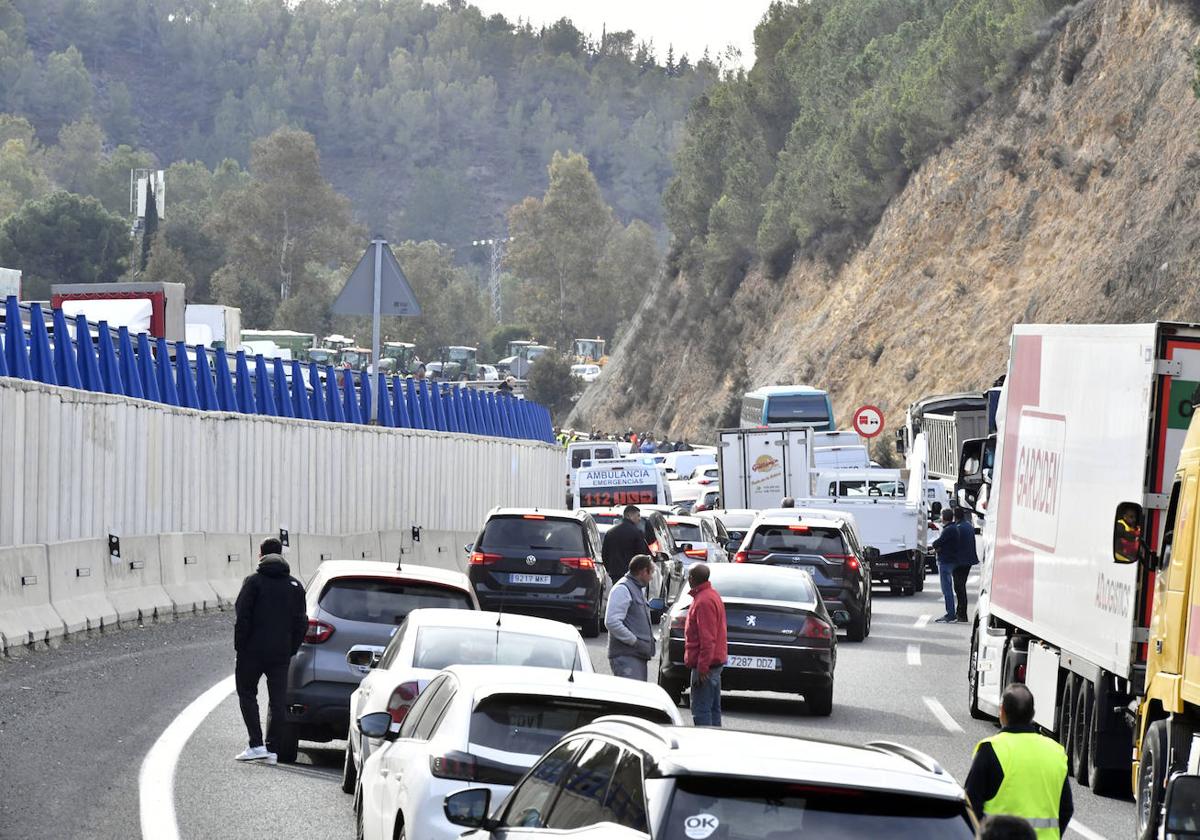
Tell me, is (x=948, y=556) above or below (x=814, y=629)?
below

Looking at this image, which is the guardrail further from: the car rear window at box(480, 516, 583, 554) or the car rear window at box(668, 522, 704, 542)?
the car rear window at box(668, 522, 704, 542)

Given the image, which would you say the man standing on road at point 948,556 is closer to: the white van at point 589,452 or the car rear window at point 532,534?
the car rear window at point 532,534

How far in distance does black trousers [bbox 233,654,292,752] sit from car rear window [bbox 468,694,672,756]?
5192 mm

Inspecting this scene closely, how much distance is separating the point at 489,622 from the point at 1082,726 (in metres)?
5.01

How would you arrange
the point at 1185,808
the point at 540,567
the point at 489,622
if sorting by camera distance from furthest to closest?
1. the point at 540,567
2. the point at 489,622
3. the point at 1185,808

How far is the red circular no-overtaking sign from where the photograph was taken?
4375 centimetres

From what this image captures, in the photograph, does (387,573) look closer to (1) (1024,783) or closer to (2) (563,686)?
(2) (563,686)

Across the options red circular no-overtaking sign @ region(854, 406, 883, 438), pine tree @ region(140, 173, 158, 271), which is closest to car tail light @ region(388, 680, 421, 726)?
red circular no-overtaking sign @ region(854, 406, 883, 438)

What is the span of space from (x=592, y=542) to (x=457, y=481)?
87.1 feet

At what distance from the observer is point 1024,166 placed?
2761 inches

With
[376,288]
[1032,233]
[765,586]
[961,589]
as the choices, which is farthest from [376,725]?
[1032,233]

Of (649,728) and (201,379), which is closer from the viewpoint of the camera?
(649,728)

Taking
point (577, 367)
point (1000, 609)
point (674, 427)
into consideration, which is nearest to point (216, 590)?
point (1000, 609)

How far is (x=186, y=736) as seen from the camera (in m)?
14.8
